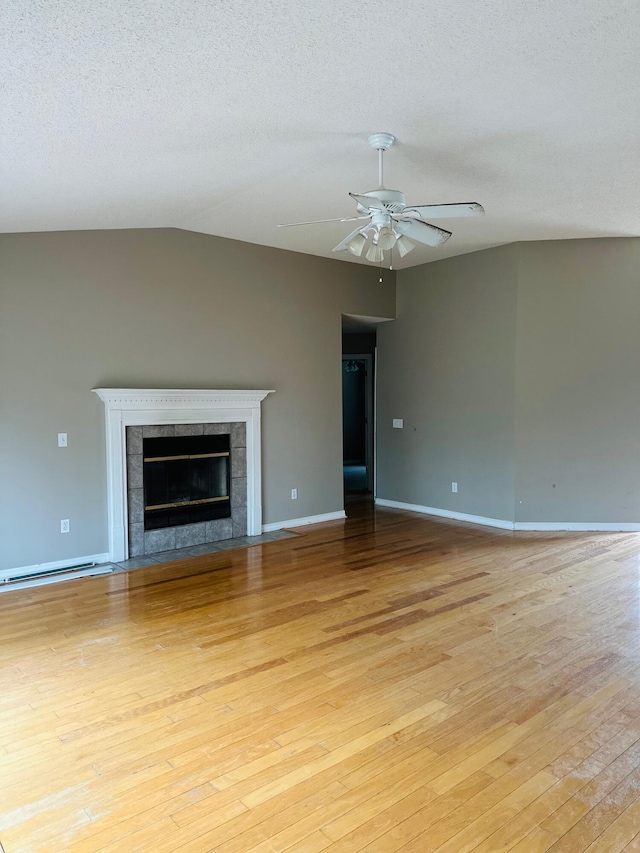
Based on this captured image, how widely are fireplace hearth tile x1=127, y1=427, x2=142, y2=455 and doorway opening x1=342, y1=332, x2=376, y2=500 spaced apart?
12.5 feet

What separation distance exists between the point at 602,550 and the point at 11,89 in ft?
18.0

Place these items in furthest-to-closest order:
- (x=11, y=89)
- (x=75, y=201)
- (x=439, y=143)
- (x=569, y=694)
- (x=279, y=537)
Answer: (x=279, y=537), (x=75, y=201), (x=439, y=143), (x=569, y=694), (x=11, y=89)

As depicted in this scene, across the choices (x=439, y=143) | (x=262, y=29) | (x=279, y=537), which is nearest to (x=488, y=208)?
(x=439, y=143)

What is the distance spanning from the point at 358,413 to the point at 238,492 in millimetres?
6869

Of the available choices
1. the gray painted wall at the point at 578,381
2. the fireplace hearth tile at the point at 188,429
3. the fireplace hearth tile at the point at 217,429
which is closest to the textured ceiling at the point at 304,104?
the gray painted wall at the point at 578,381

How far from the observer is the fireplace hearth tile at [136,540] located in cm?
513

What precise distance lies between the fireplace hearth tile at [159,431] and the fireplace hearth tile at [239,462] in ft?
2.32

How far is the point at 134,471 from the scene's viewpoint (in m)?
5.12

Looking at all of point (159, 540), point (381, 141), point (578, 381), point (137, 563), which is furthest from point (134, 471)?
point (578, 381)

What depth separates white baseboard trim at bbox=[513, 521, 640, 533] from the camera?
605 centimetres

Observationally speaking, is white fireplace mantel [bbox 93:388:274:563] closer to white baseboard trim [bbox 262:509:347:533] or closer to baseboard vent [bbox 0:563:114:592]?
baseboard vent [bbox 0:563:114:592]

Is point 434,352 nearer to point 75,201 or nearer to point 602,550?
point 602,550

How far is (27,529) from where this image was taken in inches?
182

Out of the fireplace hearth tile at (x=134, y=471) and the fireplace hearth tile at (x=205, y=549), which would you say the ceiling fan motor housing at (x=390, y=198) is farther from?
the fireplace hearth tile at (x=205, y=549)
